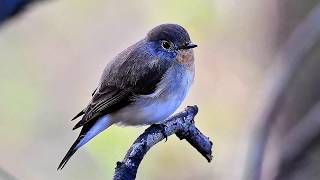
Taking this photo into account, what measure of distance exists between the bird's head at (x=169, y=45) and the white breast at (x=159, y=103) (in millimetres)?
87

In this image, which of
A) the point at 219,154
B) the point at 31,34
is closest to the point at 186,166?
the point at 219,154

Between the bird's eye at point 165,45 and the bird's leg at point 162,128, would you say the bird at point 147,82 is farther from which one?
the bird's leg at point 162,128

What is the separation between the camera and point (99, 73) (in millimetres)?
6133

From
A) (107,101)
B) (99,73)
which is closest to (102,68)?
(99,73)

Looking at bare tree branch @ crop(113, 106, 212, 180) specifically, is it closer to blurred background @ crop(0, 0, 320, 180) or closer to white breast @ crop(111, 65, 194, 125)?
white breast @ crop(111, 65, 194, 125)

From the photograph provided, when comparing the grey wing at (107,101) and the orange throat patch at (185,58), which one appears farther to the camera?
the orange throat patch at (185,58)

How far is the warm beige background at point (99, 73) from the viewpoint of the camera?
5.71 m

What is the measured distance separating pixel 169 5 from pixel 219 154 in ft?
4.76

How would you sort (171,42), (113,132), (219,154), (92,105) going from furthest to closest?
(113,132), (219,154), (171,42), (92,105)

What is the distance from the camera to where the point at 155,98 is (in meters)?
3.78

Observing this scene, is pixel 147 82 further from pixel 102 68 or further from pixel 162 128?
pixel 102 68

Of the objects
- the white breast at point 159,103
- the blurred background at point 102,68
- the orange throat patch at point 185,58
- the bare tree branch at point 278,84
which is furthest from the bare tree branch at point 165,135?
the blurred background at point 102,68

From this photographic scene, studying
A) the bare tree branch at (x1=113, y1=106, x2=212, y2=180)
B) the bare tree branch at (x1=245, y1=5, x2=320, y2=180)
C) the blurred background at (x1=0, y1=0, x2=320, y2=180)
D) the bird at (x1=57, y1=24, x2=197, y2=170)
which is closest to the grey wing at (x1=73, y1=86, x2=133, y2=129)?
the bird at (x1=57, y1=24, x2=197, y2=170)

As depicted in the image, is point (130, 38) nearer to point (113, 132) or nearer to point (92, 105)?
point (113, 132)
